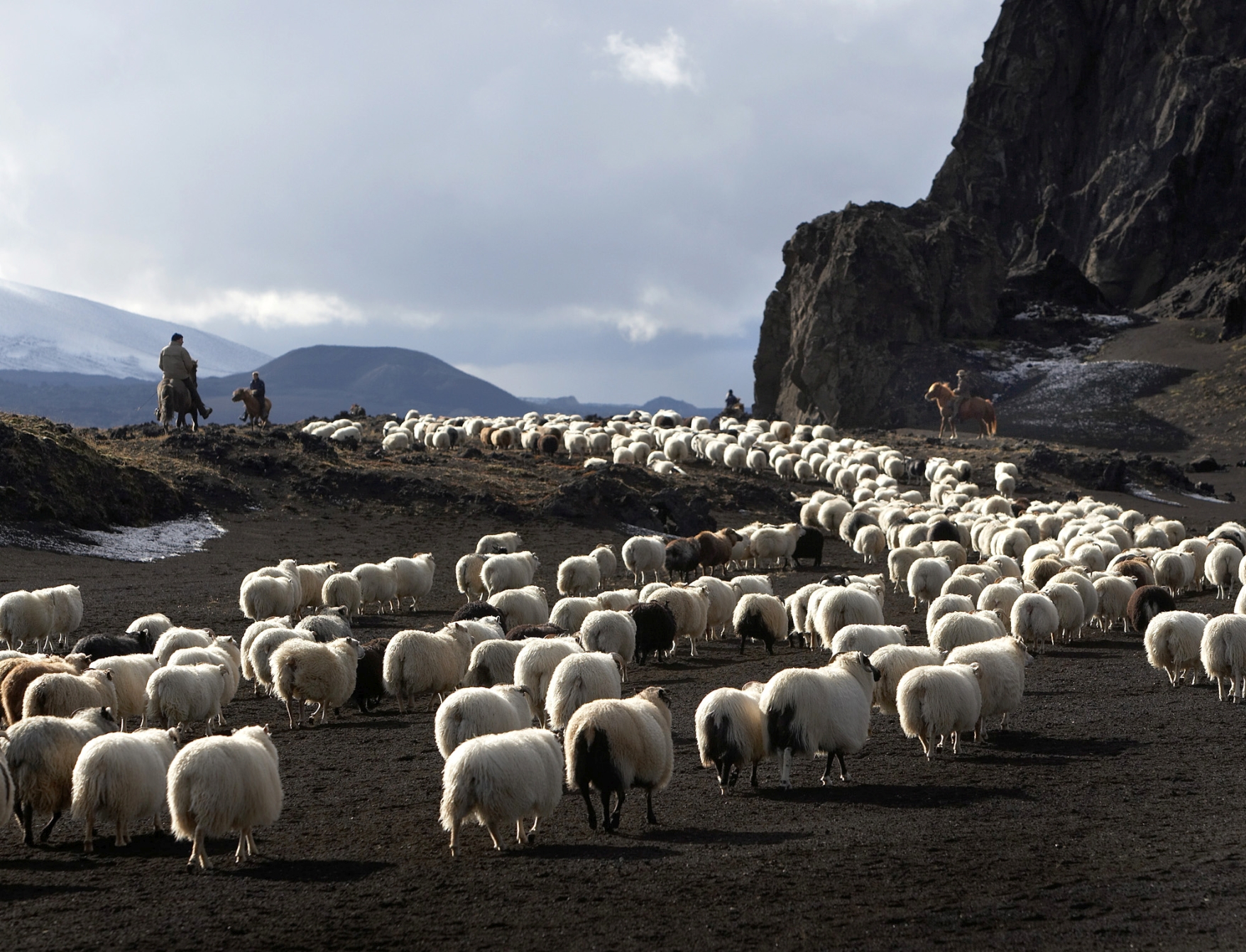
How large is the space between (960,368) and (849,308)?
8912 mm

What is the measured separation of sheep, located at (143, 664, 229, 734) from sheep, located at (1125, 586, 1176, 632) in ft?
46.5

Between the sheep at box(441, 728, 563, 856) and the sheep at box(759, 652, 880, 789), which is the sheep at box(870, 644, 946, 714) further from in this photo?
the sheep at box(441, 728, 563, 856)

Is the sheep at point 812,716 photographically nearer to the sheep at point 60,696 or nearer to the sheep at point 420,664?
the sheep at point 420,664

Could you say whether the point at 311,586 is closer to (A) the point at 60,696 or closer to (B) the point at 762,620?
(B) the point at 762,620

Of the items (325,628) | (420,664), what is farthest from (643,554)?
(420,664)

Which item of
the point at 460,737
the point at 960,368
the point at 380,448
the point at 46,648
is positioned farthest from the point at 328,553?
the point at 960,368

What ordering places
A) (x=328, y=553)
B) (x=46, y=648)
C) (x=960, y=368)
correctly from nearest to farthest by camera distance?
1. (x=46, y=648)
2. (x=328, y=553)
3. (x=960, y=368)

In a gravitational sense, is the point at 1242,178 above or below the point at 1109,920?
above

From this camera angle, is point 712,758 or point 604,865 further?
point 712,758

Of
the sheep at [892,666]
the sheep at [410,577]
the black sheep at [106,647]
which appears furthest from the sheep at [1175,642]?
the sheep at [410,577]

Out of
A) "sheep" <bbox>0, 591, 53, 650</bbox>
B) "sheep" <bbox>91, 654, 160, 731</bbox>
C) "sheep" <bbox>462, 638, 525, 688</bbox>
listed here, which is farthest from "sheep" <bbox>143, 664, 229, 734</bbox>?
"sheep" <bbox>0, 591, 53, 650</bbox>

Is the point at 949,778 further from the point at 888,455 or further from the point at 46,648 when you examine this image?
the point at 888,455

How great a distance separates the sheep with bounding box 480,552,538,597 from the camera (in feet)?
73.9

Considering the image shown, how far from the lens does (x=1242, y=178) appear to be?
9988 centimetres
